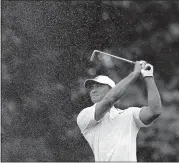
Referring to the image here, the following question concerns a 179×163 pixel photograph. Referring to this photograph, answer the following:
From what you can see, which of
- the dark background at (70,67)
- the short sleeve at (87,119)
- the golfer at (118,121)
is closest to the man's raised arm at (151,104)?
the golfer at (118,121)

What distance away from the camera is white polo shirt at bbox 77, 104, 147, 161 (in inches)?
132

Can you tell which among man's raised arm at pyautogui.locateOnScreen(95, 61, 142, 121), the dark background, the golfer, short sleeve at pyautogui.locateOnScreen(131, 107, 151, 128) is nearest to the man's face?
the golfer

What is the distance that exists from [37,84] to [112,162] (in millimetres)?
3548

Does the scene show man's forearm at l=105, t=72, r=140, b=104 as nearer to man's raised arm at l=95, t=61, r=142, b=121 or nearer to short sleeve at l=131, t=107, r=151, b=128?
man's raised arm at l=95, t=61, r=142, b=121

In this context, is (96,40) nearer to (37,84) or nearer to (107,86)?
(37,84)

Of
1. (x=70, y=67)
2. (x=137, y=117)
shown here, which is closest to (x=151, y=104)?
(x=137, y=117)

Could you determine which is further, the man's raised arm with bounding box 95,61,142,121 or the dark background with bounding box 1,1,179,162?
the dark background with bounding box 1,1,179,162

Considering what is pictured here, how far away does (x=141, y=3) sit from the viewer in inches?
250

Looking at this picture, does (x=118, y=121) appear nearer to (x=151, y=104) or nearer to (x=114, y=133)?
(x=114, y=133)

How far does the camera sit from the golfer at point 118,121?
11.0ft

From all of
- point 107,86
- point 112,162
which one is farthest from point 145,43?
point 112,162

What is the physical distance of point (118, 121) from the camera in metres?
3.47

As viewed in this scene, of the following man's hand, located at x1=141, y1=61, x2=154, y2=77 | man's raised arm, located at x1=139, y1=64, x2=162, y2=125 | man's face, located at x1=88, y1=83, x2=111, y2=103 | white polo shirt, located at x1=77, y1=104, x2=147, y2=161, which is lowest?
white polo shirt, located at x1=77, y1=104, x2=147, y2=161

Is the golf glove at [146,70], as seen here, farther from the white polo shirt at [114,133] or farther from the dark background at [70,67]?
the dark background at [70,67]
